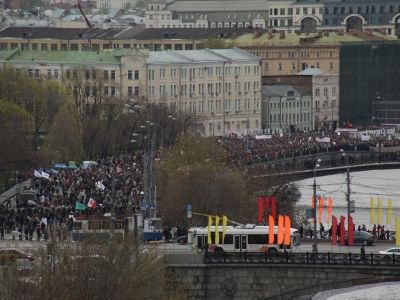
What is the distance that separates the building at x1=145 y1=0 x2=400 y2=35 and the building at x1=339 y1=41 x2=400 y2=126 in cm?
2008

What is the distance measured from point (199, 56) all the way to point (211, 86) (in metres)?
1.76

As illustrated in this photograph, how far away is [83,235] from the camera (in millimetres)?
57844

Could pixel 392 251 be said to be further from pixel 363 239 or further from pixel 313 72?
pixel 313 72

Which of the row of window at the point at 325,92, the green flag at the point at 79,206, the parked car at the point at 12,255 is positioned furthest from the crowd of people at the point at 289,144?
the parked car at the point at 12,255

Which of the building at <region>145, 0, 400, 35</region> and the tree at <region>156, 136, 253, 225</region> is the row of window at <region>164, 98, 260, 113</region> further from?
the tree at <region>156, 136, 253, 225</region>

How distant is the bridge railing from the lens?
57969mm

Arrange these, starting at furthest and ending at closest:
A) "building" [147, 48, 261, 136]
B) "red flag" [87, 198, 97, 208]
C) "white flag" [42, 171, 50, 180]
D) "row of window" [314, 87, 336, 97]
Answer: "row of window" [314, 87, 336, 97]
"building" [147, 48, 261, 136]
"white flag" [42, 171, 50, 180]
"red flag" [87, 198, 97, 208]

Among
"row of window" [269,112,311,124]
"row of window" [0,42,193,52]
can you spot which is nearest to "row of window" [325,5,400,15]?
"row of window" [0,42,193,52]

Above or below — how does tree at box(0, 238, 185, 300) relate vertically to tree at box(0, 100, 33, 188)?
above

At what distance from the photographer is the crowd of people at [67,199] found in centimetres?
6682

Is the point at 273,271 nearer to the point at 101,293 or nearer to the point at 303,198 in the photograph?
the point at 101,293

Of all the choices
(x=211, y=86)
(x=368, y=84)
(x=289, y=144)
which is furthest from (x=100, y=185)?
(x=368, y=84)

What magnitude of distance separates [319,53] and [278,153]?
140 feet

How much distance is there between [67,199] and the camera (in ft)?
246
